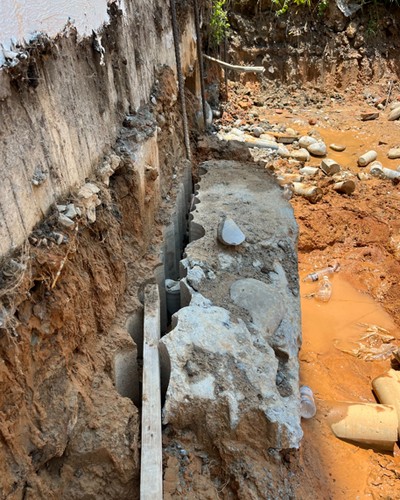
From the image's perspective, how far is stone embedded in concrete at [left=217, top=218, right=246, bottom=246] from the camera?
443 centimetres

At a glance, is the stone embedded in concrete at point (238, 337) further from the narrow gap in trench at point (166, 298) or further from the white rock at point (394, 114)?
the white rock at point (394, 114)

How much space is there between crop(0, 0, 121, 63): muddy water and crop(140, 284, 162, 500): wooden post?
7.04 feet

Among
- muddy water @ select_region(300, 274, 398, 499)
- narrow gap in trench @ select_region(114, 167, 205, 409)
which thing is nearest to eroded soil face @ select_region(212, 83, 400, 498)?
muddy water @ select_region(300, 274, 398, 499)

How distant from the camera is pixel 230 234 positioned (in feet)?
14.6

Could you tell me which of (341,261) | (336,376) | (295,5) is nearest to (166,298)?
(336,376)

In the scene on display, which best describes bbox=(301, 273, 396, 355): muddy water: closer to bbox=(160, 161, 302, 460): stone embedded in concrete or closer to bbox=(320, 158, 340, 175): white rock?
bbox=(160, 161, 302, 460): stone embedded in concrete

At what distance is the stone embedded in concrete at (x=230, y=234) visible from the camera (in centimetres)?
443

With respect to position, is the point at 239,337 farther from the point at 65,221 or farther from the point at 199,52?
the point at 199,52

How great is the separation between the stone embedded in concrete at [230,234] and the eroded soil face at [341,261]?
1938 mm

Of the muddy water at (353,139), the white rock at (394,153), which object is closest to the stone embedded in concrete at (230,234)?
the muddy water at (353,139)

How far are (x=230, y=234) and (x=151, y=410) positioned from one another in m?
2.16

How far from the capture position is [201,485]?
280 centimetres

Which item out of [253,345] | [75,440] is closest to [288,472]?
[253,345]

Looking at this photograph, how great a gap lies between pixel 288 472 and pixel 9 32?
336cm
